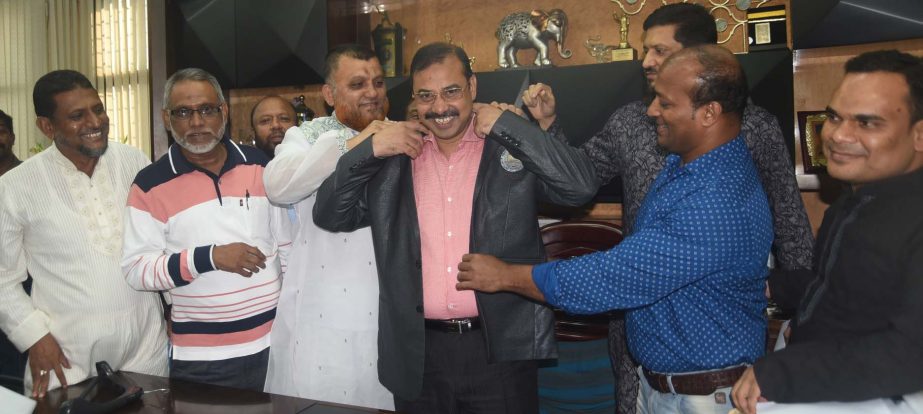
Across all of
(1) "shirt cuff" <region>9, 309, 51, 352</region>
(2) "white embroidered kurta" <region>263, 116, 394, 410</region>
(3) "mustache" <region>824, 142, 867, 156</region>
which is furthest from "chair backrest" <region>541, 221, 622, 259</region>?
(1) "shirt cuff" <region>9, 309, 51, 352</region>

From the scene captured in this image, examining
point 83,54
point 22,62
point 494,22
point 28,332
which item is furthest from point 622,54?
point 22,62

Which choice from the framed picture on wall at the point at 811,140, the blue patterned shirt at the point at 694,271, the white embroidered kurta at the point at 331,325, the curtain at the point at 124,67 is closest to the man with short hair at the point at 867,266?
the blue patterned shirt at the point at 694,271

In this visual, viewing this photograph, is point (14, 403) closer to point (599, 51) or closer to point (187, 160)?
point (187, 160)

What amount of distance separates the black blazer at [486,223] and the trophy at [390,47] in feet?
7.21

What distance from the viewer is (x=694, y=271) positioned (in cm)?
146

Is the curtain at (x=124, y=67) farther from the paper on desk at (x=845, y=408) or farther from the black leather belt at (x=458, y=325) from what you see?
the paper on desk at (x=845, y=408)

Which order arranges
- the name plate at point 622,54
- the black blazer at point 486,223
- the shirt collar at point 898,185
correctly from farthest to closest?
the name plate at point 622,54
the black blazer at point 486,223
the shirt collar at point 898,185

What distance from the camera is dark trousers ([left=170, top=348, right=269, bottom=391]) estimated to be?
6.85ft

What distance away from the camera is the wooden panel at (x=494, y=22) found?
359 cm

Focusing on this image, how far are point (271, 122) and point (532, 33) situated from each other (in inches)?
62.6

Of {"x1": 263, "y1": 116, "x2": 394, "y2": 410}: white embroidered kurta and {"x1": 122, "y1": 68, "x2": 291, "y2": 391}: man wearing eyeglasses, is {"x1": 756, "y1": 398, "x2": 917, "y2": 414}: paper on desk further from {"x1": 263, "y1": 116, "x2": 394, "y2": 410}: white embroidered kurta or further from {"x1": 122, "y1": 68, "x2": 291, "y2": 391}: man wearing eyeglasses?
{"x1": 122, "y1": 68, "x2": 291, "y2": 391}: man wearing eyeglasses

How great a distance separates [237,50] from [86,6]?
103 inches

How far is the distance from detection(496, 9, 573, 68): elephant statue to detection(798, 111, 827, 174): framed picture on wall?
130 cm

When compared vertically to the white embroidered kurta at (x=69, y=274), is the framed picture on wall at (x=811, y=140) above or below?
above
